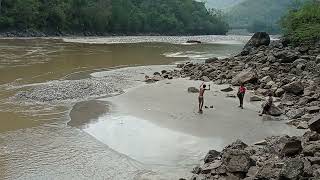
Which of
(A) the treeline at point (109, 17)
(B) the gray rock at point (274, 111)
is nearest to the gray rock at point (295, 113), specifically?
(B) the gray rock at point (274, 111)

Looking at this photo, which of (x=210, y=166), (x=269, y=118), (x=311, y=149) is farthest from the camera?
(x=269, y=118)

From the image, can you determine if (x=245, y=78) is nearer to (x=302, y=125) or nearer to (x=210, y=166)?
(x=302, y=125)

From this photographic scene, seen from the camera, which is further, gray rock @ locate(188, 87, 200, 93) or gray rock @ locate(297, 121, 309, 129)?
gray rock @ locate(188, 87, 200, 93)

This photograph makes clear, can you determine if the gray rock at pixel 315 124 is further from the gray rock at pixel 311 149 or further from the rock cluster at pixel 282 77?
the rock cluster at pixel 282 77

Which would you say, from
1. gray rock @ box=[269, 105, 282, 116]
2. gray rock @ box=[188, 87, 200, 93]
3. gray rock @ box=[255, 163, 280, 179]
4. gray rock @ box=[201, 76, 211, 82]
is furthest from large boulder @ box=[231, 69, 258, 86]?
gray rock @ box=[255, 163, 280, 179]

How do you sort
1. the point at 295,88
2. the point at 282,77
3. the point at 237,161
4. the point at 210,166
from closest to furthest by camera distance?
1. the point at 237,161
2. the point at 210,166
3. the point at 295,88
4. the point at 282,77

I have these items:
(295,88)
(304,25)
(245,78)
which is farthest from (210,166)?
(304,25)

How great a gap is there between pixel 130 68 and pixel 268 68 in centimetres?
1592

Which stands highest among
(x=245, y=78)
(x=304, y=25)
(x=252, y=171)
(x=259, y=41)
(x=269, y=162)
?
(x=304, y=25)

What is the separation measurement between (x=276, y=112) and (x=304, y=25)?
30451 mm

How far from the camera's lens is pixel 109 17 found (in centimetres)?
13288

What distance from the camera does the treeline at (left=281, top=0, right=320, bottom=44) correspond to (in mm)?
48719

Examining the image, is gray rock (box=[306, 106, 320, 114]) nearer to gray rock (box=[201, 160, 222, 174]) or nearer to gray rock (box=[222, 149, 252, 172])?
gray rock (box=[201, 160, 222, 174])

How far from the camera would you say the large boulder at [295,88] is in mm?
26980
